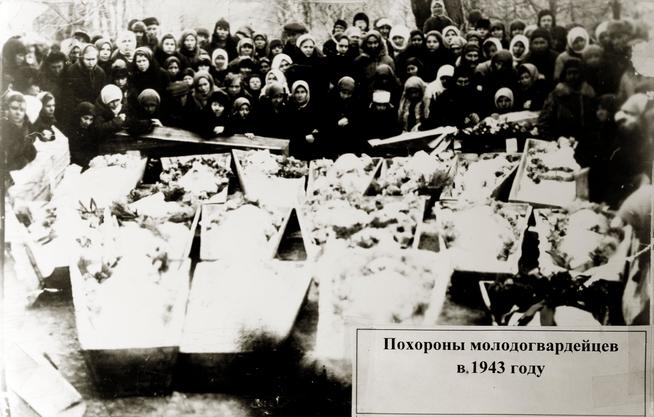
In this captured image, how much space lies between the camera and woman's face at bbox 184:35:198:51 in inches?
60.7

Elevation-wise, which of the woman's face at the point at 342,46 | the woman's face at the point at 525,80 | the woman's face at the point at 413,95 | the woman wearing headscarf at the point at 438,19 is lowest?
the woman's face at the point at 413,95

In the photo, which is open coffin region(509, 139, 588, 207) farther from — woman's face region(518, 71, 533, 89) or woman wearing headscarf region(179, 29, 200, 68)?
woman wearing headscarf region(179, 29, 200, 68)

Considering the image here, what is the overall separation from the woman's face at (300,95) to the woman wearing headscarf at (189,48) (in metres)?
0.30

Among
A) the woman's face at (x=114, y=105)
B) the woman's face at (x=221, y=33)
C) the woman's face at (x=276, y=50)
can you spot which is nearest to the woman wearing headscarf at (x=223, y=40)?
the woman's face at (x=221, y=33)

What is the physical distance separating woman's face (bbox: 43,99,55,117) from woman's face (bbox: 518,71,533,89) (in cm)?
134

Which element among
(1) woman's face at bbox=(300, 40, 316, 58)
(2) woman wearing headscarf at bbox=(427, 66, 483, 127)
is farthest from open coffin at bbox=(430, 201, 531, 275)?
(1) woman's face at bbox=(300, 40, 316, 58)

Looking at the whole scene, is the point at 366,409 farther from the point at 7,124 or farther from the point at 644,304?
the point at 7,124

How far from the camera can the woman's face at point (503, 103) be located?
1530 mm

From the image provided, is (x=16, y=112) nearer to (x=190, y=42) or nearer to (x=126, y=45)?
(x=126, y=45)

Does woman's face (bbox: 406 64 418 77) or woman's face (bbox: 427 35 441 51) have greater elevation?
woman's face (bbox: 427 35 441 51)

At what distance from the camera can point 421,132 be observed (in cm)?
153

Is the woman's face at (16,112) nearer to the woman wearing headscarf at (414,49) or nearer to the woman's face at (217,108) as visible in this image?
the woman's face at (217,108)

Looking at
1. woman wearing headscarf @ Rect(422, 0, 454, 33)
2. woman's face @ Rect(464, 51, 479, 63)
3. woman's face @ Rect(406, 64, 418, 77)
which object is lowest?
woman's face @ Rect(406, 64, 418, 77)

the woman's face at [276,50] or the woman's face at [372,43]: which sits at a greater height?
the woman's face at [372,43]
